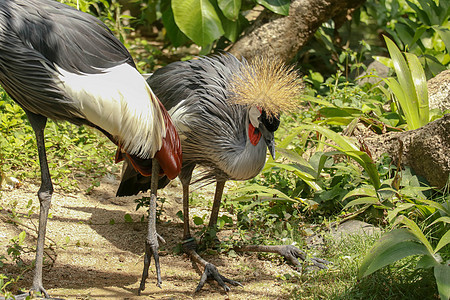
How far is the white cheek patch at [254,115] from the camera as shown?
3.08 metres

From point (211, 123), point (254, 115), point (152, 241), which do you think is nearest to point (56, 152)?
point (211, 123)

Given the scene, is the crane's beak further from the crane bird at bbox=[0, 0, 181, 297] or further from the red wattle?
the crane bird at bbox=[0, 0, 181, 297]

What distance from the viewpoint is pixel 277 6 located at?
5.18 metres

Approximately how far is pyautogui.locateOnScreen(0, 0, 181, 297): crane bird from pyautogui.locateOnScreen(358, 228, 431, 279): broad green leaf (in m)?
1.09

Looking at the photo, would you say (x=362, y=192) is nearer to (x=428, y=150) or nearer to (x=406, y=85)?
(x=428, y=150)

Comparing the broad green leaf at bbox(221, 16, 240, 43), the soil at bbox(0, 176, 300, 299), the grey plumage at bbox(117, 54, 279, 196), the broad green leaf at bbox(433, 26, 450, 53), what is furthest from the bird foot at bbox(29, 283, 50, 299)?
the broad green leaf at bbox(433, 26, 450, 53)

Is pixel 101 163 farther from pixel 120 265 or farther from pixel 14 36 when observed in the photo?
pixel 14 36

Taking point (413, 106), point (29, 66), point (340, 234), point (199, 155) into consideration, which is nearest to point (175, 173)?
point (199, 155)

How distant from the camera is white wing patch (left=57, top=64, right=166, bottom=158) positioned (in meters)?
2.25

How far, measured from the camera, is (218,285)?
9.69ft

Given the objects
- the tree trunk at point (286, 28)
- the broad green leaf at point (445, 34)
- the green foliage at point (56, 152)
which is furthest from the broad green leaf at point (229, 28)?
the broad green leaf at point (445, 34)

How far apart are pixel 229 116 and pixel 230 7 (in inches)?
87.9

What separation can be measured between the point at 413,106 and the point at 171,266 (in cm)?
203

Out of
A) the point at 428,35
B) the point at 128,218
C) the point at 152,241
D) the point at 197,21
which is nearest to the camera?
the point at 152,241
